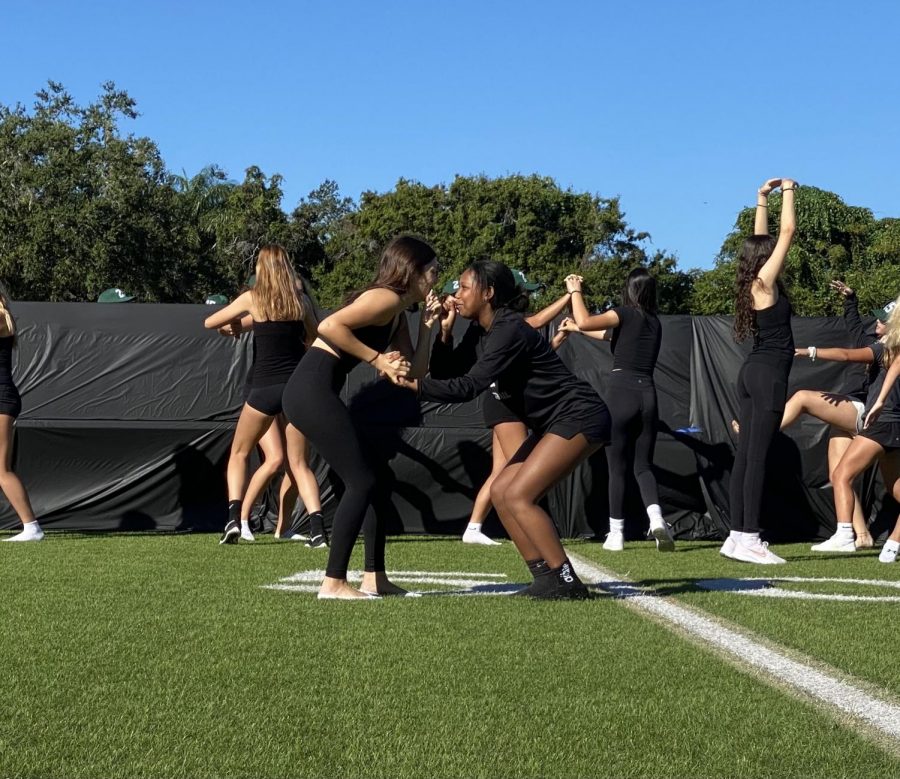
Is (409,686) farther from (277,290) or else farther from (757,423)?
(277,290)

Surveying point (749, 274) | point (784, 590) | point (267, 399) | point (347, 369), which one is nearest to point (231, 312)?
point (267, 399)

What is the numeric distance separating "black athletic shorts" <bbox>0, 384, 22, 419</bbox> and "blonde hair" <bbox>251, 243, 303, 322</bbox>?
6.53 feet

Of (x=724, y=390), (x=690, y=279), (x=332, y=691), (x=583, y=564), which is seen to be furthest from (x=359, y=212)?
(x=332, y=691)

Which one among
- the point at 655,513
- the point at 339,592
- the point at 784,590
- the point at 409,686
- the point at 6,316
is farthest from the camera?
the point at 6,316

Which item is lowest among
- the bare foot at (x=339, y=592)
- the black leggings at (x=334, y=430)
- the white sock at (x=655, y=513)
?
the bare foot at (x=339, y=592)

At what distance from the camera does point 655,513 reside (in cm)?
863

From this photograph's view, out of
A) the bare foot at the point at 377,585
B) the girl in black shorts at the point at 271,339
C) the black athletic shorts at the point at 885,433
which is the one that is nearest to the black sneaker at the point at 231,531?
the girl in black shorts at the point at 271,339

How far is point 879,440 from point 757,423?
1.65m

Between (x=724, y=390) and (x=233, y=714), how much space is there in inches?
333

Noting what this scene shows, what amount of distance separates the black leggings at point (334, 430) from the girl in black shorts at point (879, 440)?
4379 millimetres

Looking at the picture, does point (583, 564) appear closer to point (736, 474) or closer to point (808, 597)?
point (736, 474)

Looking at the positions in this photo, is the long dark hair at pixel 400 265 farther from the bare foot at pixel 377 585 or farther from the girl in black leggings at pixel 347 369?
the bare foot at pixel 377 585

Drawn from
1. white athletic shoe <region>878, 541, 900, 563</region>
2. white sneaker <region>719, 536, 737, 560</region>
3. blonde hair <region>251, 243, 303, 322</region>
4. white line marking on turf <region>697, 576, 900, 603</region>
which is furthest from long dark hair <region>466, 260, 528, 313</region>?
white athletic shoe <region>878, 541, 900, 563</region>

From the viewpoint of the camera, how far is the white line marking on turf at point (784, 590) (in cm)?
610
